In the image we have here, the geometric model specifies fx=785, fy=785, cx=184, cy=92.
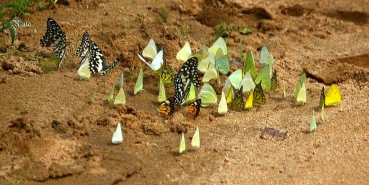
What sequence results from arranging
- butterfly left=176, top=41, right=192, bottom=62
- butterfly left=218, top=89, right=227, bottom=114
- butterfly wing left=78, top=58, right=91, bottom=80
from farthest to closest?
butterfly left=176, top=41, right=192, bottom=62
butterfly wing left=78, top=58, right=91, bottom=80
butterfly left=218, top=89, right=227, bottom=114

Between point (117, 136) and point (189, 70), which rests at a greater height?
point (189, 70)

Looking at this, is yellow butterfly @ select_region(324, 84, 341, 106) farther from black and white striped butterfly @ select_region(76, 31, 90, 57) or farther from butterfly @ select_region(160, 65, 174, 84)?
black and white striped butterfly @ select_region(76, 31, 90, 57)

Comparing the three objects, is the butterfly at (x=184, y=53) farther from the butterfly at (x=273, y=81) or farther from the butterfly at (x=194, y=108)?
the butterfly at (x=194, y=108)

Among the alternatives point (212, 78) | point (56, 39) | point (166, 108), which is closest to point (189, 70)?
point (212, 78)

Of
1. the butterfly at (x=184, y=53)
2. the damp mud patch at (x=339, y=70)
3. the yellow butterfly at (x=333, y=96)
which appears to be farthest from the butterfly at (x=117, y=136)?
the damp mud patch at (x=339, y=70)

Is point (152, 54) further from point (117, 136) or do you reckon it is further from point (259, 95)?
point (117, 136)

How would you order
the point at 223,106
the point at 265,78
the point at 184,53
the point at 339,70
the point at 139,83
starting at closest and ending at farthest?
the point at 223,106 < the point at 139,83 < the point at 265,78 < the point at 184,53 < the point at 339,70

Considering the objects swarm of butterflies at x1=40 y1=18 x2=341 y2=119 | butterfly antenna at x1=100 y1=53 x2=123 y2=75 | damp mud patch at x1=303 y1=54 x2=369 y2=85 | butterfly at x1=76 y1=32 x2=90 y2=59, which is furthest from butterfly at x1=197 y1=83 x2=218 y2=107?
damp mud patch at x1=303 y1=54 x2=369 y2=85
